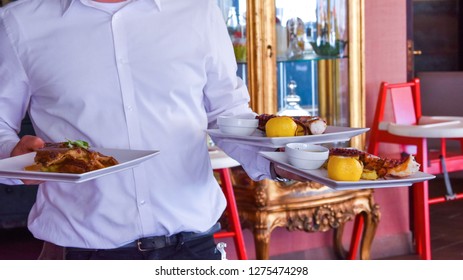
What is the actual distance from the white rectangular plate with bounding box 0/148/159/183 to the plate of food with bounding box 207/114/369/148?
0.15 m

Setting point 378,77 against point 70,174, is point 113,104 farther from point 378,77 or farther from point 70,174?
point 378,77

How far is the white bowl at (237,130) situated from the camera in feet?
4.10

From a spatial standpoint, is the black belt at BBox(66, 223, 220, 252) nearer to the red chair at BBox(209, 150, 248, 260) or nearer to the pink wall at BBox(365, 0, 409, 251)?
the red chair at BBox(209, 150, 248, 260)

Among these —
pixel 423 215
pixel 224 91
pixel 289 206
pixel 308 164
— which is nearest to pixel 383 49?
pixel 423 215

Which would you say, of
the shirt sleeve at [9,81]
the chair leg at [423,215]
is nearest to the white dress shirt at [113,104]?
the shirt sleeve at [9,81]

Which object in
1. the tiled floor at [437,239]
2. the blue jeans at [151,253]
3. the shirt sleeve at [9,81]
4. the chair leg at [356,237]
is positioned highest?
the shirt sleeve at [9,81]

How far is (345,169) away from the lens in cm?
104

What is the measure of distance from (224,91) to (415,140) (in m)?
1.71

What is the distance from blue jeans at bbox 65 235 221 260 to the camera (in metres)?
1.30

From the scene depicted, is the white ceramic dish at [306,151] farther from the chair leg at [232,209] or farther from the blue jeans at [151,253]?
the chair leg at [232,209]

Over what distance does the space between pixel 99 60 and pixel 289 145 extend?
1.13 ft

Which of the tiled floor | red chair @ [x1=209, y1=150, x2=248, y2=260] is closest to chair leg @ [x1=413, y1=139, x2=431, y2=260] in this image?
the tiled floor

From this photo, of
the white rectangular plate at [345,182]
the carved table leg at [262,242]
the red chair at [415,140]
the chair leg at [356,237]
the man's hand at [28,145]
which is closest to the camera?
the white rectangular plate at [345,182]

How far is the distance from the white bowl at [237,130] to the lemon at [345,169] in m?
0.23
